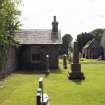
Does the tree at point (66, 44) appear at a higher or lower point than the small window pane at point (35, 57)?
higher

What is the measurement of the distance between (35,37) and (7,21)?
694 inches

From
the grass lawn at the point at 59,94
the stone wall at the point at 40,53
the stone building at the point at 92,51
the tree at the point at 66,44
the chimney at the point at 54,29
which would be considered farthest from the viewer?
the tree at the point at 66,44

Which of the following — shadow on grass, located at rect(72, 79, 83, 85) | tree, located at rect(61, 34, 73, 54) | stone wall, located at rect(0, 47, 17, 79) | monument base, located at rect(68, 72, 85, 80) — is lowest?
shadow on grass, located at rect(72, 79, 83, 85)

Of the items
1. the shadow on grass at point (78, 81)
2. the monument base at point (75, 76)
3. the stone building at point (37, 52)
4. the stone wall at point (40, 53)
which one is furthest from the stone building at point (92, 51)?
the shadow on grass at point (78, 81)

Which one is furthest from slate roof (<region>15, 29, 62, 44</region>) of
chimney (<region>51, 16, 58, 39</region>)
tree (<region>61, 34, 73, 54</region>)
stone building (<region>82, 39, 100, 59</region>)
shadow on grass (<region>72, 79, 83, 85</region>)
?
stone building (<region>82, 39, 100, 59</region>)

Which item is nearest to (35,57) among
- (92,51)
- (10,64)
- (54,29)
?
(54,29)

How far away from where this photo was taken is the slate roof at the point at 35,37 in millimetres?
37656

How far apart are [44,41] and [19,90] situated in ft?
57.2

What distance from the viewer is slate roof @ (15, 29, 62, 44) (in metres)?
37.7

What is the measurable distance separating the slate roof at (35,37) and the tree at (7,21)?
888 centimetres

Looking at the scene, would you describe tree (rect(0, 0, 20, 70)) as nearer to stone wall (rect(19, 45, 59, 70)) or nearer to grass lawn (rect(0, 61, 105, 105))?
grass lawn (rect(0, 61, 105, 105))

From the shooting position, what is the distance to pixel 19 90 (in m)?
20.7

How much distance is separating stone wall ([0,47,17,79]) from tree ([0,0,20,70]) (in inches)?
38.4

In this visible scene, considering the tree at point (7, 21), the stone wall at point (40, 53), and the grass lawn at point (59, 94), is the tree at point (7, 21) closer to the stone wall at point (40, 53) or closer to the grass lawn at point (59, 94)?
the grass lawn at point (59, 94)
